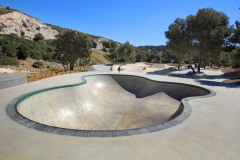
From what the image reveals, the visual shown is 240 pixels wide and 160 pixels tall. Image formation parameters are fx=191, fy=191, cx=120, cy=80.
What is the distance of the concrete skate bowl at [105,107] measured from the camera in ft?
30.8

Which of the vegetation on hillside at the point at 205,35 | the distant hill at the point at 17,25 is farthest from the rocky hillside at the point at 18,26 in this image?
the vegetation on hillside at the point at 205,35

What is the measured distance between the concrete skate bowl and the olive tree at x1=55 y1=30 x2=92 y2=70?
43.4 ft

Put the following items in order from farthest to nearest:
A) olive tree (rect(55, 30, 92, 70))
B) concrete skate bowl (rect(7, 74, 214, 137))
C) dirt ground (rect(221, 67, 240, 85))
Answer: olive tree (rect(55, 30, 92, 70)) → dirt ground (rect(221, 67, 240, 85)) → concrete skate bowl (rect(7, 74, 214, 137))

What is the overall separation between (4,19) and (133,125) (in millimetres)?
99574

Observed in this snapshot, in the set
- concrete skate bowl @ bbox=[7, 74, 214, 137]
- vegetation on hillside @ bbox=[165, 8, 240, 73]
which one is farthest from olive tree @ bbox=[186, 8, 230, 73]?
concrete skate bowl @ bbox=[7, 74, 214, 137]

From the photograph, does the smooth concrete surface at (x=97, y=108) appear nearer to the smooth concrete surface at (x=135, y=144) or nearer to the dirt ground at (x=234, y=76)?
the smooth concrete surface at (x=135, y=144)

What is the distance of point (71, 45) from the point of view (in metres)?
33.5

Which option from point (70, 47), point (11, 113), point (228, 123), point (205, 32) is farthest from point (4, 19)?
point (228, 123)

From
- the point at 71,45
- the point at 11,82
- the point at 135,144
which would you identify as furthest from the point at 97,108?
the point at 71,45

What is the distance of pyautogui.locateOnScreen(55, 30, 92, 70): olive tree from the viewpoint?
33.3 meters

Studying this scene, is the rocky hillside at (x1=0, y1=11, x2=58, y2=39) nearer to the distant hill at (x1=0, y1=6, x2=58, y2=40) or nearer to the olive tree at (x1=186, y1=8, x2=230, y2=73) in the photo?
the distant hill at (x1=0, y1=6, x2=58, y2=40)

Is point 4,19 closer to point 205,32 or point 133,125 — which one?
point 205,32

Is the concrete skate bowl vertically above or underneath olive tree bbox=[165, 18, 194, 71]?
underneath

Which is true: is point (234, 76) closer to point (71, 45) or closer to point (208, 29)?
point (208, 29)
